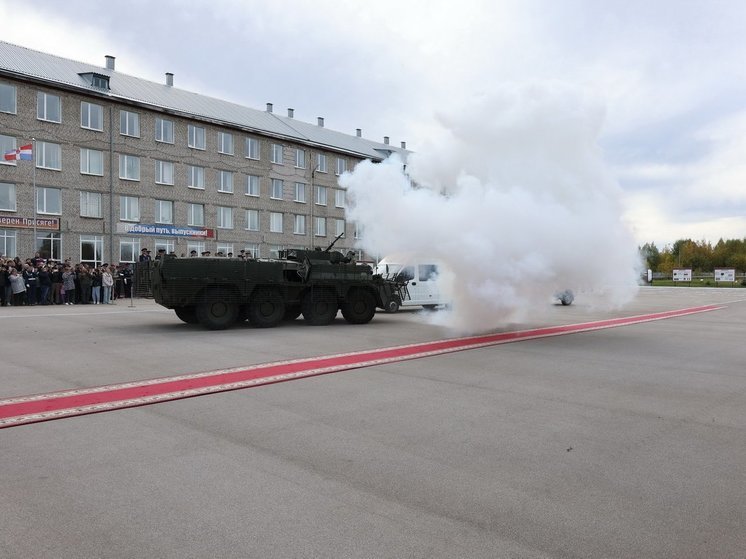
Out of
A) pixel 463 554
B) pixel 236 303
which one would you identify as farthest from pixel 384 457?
pixel 236 303

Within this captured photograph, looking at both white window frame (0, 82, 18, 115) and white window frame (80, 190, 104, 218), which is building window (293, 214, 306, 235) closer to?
white window frame (80, 190, 104, 218)

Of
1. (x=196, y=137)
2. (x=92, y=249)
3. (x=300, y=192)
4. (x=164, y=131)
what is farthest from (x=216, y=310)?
(x=300, y=192)

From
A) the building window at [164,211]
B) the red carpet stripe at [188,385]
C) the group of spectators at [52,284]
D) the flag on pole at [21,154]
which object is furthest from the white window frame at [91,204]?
the red carpet stripe at [188,385]

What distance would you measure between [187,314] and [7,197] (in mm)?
20939

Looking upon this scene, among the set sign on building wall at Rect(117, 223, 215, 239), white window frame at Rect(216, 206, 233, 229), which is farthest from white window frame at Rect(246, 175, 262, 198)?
sign on building wall at Rect(117, 223, 215, 239)

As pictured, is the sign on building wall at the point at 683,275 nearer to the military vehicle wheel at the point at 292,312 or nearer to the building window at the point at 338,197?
the building window at the point at 338,197

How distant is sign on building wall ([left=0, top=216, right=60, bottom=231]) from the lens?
29.4m

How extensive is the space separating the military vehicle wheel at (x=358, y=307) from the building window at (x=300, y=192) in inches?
1167

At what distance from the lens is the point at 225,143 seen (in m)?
39.8

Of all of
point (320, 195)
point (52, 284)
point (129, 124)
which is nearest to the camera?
point (52, 284)

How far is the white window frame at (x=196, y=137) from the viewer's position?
3756cm

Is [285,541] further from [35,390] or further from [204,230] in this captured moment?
[204,230]

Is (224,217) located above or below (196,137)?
below

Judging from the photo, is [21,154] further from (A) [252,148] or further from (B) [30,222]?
(A) [252,148]
